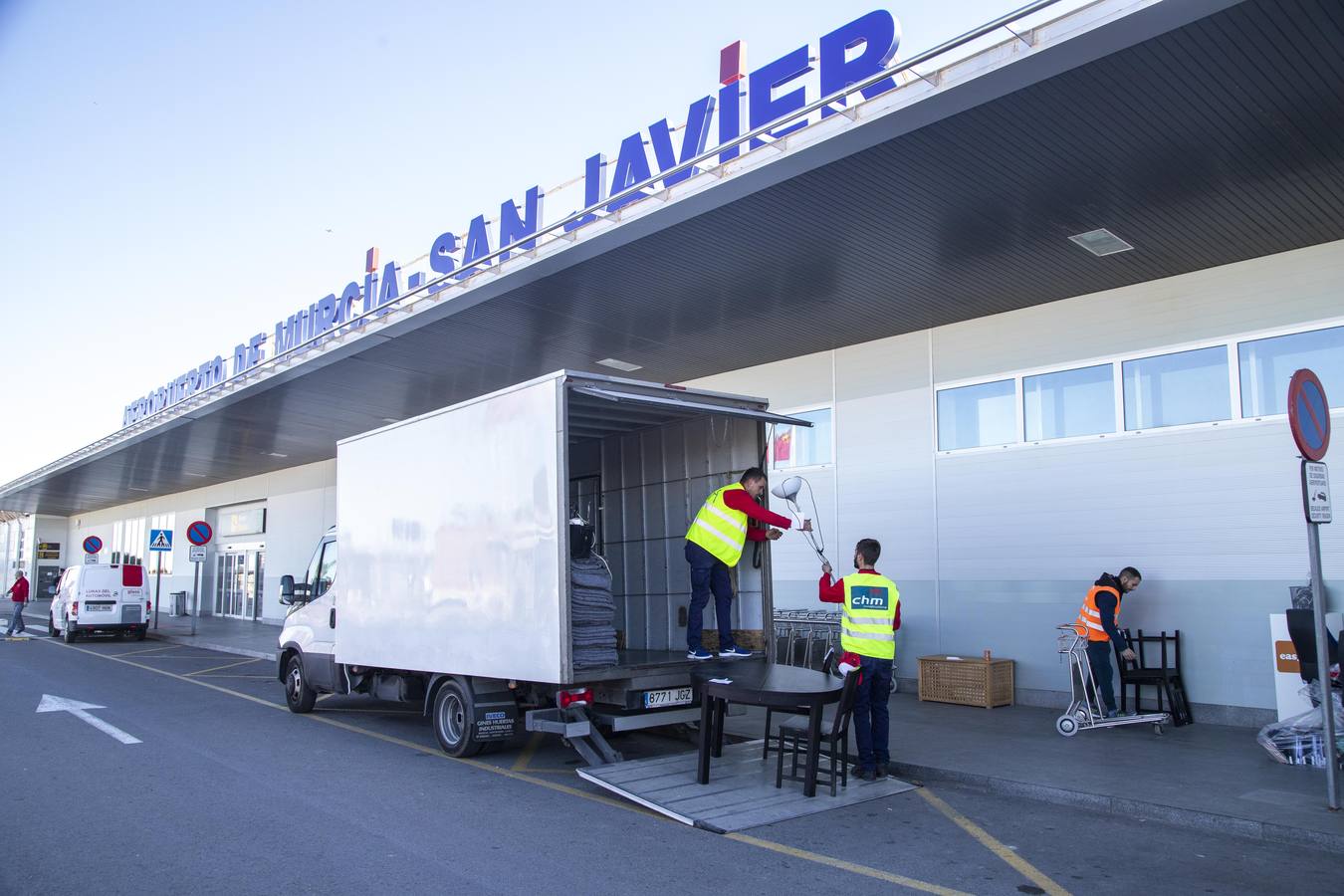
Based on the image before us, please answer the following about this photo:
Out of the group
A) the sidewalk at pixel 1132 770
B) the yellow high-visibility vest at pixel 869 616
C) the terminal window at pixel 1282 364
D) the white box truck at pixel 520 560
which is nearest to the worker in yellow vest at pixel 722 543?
the white box truck at pixel 520 560

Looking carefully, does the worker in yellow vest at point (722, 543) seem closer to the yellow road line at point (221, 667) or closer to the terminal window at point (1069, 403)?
the terminal window at point (1069, 403)

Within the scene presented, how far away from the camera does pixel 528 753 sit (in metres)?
8.79

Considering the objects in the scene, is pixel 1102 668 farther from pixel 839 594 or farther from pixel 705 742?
pixel 705 742

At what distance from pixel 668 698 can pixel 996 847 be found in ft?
9.44

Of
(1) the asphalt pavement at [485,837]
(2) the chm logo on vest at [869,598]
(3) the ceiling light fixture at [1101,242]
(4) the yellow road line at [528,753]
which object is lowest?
(4) the yellow road line at [528,753]

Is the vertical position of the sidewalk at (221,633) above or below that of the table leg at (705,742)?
below

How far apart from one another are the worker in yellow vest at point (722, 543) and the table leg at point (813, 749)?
1632 mm

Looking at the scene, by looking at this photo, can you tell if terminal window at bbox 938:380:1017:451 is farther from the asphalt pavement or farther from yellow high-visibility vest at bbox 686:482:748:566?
the asphalt pavement

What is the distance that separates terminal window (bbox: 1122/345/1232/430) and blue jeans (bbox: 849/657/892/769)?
4.61 meters

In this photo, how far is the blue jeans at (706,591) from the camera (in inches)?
330

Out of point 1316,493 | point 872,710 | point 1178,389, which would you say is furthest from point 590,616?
point 1178,389

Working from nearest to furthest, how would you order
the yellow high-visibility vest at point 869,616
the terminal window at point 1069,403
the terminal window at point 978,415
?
the yellow high-visibility vest at point 869,616 < the terminal window at point 1069,403 < the terminal window at point 978,415

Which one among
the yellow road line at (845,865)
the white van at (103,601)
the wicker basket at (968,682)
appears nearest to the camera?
the yellow road line at (845,865)

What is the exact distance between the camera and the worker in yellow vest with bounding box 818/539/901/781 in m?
7.09
